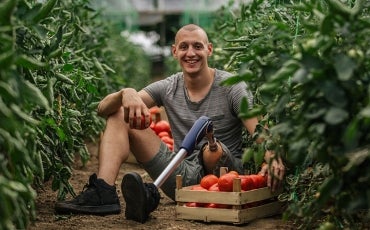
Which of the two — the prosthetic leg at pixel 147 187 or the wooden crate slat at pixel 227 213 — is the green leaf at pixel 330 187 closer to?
the wooden crate slat at pixel 227 213

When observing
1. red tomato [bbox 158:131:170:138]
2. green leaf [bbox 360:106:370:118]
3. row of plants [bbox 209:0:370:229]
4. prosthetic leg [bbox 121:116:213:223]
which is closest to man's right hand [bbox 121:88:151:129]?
prosthetic leg [bbox 121:116:213:223]

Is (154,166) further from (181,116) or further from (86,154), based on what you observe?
(86,154)

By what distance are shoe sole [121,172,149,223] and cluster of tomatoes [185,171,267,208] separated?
0.98ft

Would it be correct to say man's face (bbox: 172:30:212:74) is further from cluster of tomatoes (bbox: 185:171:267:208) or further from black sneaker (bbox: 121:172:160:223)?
black sneaker (bbox: 121:172:160:223)

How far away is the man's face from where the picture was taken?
5.41m

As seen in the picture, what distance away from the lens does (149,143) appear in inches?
204

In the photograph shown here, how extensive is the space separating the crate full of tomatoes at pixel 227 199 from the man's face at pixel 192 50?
0.93 meters

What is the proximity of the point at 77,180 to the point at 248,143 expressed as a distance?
1.88 metres

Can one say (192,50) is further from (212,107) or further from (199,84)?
(212,107)

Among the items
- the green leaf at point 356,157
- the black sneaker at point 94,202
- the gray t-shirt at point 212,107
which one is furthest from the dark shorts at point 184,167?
the green leaf at point 356,157

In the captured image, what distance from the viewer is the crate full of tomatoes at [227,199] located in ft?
15.0

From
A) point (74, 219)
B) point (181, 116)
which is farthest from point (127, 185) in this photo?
point (181, 116)

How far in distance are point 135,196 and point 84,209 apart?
0.47 meters

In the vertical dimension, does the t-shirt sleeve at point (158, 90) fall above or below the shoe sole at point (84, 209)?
above
